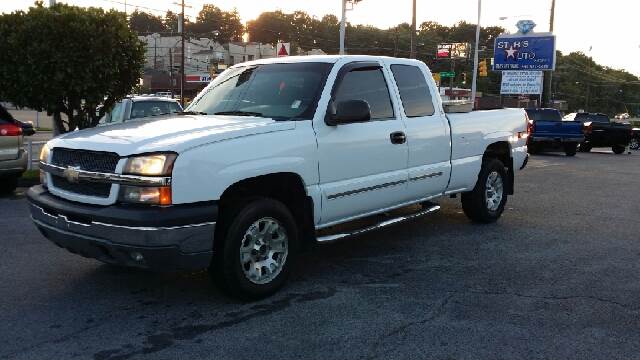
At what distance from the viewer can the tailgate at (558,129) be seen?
2065 centimetres

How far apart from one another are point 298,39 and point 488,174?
126 metres

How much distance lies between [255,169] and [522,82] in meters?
36.8

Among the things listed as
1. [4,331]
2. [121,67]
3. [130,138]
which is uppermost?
[121,67]

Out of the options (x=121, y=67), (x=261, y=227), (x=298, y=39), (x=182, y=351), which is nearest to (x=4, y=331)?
(x=182, y=351)

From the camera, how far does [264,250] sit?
4.62 m

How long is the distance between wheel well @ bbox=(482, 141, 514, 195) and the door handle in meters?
1.98

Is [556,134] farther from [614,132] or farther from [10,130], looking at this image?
[10,130]

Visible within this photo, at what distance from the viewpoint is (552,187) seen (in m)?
11.5

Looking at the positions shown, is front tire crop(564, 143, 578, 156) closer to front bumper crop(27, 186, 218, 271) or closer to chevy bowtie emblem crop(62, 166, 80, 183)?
front bumper crop(27, 186, 218, 271)

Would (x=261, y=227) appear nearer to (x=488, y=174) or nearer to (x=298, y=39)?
(x=488, y=174)

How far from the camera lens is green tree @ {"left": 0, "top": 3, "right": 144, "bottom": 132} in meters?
10.1

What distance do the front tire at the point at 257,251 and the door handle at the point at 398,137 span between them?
1407 millimetres

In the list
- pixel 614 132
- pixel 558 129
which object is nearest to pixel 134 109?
pixel 558 129

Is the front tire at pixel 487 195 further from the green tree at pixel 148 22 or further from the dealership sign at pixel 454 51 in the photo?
the green tree at pixel 148 22
